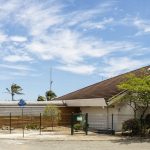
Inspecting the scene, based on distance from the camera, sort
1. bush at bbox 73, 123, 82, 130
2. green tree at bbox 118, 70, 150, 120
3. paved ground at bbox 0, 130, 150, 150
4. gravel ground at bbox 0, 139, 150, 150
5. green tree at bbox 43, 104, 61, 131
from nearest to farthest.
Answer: gravel ground at bbox 0, 139, 150, 150, paved ground at bbox 0, 130, 150, 150, green tree at bbox 118, 70, 150, 120, bush at bbox 73, 123, 82, 130, green tree at bbox 43, 104, 61, 131

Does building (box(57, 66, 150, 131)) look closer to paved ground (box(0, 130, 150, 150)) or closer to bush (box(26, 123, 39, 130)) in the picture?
bush (box(26, 123, 39, 130))

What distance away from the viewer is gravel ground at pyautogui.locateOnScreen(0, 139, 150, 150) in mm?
24953

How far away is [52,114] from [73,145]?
53.2 ft

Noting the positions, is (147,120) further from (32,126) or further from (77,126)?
(32,126)

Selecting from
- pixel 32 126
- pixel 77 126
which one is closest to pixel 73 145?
pixel 77 126

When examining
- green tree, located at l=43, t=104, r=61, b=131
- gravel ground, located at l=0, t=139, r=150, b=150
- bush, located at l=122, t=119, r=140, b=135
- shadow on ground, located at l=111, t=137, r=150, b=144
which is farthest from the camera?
green tree, located at l=43, t=104, r=61, b=131

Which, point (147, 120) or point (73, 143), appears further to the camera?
point (147, 120)

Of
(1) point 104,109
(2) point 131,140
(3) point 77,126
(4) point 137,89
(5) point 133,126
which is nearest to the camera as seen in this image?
(2) point 131,140

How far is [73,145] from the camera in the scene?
2614 cm

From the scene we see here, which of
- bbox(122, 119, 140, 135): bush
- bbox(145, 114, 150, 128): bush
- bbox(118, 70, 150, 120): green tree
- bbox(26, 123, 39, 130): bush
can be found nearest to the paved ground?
bbox(122, 119, 140, 135): bush

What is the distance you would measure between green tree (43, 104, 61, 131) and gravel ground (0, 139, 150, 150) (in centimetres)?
1336

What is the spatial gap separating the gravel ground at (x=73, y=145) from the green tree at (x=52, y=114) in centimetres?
1336

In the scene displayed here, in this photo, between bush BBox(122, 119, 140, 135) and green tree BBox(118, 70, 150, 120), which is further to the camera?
bush BBox(122, 119, 140, 135)

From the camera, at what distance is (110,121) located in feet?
126
